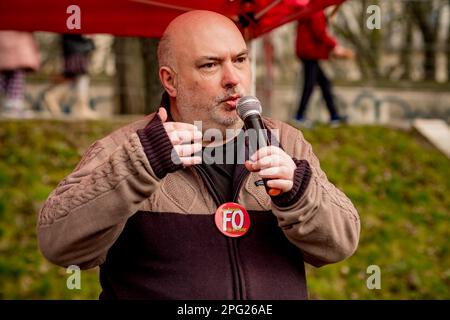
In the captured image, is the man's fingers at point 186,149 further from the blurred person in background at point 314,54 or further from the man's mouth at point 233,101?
the blurred person in background at point 314,54

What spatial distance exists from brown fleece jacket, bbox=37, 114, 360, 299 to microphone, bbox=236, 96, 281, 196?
5.7 inches

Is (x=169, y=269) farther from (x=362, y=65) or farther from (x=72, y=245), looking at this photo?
(x=362, y=65)

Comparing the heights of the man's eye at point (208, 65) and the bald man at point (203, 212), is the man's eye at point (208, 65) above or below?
above

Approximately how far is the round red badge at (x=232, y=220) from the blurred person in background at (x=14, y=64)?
16.8 ft

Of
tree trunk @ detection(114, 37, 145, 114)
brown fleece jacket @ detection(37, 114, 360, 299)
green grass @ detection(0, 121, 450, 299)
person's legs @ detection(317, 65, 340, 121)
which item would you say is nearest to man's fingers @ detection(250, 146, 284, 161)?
brown fleece jacket @ detection(37, 114, 360, 299)

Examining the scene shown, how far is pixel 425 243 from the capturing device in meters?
6.32

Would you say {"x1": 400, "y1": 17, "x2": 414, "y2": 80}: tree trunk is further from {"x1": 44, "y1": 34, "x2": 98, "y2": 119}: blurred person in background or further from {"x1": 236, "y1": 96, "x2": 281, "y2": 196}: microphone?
{"x1": 236, "y1": 96, "x2": 281, "y2": 196}: microphone

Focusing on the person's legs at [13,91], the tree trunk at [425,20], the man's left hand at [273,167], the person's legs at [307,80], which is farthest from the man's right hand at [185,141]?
the tree trunk at [425,20]

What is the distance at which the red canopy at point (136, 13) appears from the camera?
3.24 meters

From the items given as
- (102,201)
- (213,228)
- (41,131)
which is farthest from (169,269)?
(41,131)

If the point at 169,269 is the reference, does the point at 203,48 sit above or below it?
above

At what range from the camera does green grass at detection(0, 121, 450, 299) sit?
5.66 meters

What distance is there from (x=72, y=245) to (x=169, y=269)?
0.34 m
